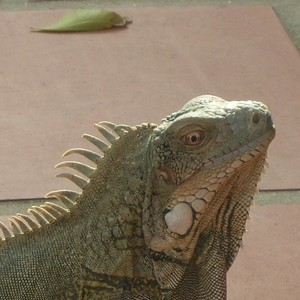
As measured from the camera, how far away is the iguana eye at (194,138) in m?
2.43

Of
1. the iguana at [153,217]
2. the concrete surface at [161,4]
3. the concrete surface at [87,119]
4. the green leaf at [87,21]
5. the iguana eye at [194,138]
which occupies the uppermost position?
the concrete surface at [161,4]

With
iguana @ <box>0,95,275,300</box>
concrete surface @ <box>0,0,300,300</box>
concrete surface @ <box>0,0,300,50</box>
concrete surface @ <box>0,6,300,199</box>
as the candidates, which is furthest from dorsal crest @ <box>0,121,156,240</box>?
concrete surface @ <box>0,0,300,50</box>

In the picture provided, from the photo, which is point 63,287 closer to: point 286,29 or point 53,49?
point 53,49

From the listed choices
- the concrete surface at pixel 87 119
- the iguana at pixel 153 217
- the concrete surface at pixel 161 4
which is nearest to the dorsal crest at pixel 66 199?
the iguana at pixel 153 217

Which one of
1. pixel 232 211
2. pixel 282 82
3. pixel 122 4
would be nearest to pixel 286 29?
pixel 282 82

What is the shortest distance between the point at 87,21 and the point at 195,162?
2215 mm

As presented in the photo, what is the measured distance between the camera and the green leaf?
14.9 feet

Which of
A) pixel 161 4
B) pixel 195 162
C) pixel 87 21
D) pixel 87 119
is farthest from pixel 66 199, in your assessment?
pixel 161 4

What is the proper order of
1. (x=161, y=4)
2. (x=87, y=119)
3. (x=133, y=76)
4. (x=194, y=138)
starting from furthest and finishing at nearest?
1. (x=161, y=4)
2. (x=133, y=76)
3. (x=87, y=119)
4. (x=194, y=138)

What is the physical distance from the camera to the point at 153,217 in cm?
248

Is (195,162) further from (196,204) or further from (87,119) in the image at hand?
(87,119)

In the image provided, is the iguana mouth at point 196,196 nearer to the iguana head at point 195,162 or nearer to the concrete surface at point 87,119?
the iguana head at point 195,162

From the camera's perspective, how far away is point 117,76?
167 inches

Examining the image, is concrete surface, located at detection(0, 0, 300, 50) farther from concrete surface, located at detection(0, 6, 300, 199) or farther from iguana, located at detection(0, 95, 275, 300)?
iguana, located at detection(0, 95, 275, 300)
